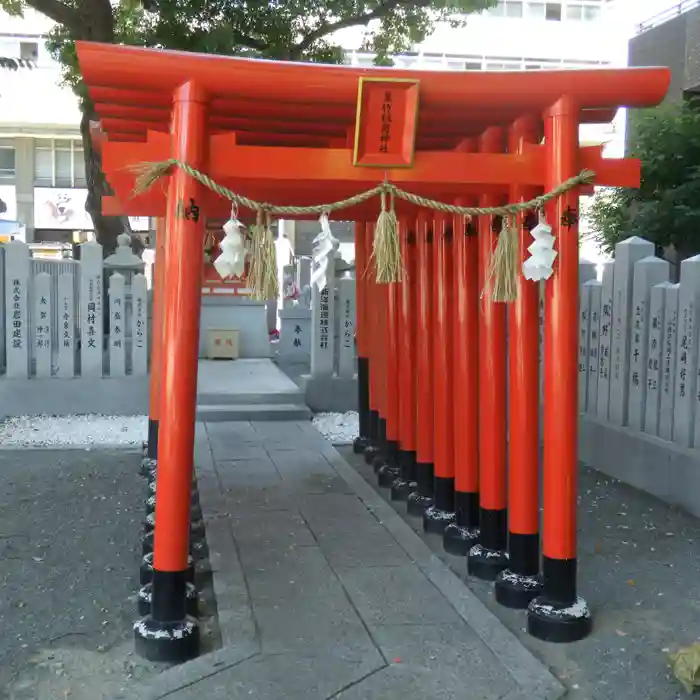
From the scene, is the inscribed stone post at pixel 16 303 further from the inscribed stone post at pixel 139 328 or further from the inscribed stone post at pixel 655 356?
the inscribed stone post at pixel 655 356

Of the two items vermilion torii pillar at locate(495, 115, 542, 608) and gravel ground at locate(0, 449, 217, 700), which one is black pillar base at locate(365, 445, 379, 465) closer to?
gravel ground at locate(0, 449, 217, 700)

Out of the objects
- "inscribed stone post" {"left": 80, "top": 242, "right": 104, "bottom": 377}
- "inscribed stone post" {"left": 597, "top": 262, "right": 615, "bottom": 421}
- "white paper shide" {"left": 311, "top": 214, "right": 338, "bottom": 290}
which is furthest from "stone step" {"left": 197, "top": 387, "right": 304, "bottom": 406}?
"white paper shide" {"left": 311, "top": 214, "right": 338, "bottom": 290}

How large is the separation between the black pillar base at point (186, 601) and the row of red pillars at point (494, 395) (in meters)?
1.55

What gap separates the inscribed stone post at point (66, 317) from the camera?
351 inches

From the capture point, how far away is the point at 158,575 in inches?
136

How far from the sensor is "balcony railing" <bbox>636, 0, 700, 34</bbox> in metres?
15.1

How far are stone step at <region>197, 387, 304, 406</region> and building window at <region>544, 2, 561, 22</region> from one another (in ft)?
76.8

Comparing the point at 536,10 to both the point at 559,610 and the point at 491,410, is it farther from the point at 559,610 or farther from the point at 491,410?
the point at 559,610

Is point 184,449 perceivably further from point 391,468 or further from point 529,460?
point 391,468

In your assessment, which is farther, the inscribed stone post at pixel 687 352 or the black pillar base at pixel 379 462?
the black pillar base at pixel 379 462

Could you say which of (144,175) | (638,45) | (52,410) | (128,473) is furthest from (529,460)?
(638,45)

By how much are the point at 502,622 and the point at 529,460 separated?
800 mm

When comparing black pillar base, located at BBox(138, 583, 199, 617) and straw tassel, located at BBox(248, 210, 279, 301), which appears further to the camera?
black pillar base, located at BBox(138, 583, 199, 617)

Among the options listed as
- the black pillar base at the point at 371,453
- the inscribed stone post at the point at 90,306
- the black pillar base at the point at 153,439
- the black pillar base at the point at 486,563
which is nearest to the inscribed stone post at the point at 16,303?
the inscribed stone post at the point at 90,306
